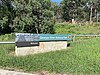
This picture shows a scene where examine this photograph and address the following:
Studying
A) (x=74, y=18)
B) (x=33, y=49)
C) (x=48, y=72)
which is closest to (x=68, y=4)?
(x=74, y=18)

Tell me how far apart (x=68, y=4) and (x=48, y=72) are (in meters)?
54.1

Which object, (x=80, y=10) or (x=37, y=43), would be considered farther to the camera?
(x=80, y=10)

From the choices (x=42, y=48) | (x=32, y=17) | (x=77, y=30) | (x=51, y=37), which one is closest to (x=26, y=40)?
(x=42, y=48)

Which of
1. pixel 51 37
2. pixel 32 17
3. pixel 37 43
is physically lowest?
pixel 37 43

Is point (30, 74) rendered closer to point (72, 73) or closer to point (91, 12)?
point (72, 73)

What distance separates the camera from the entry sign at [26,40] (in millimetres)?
13570

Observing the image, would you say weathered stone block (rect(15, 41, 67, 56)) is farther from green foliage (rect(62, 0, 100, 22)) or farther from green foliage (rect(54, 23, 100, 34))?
green foliage (rect(62, 0, 100, 22))

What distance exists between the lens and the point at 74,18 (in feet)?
203

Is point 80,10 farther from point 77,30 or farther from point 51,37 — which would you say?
point 51,37

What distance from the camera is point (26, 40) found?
13977 millimetres

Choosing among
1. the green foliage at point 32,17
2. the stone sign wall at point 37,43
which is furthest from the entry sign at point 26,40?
the green foliage at point 32,17

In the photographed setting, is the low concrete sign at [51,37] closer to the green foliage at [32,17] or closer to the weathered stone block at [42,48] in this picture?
the weathered stone block at [42,48]

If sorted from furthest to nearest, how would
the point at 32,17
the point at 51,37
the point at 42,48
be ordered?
the point at 32,17 < the point at 51,37 < the point at 42,48

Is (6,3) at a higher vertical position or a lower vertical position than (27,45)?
higher
